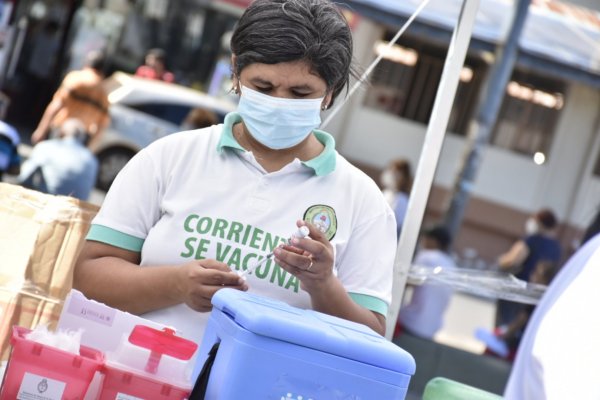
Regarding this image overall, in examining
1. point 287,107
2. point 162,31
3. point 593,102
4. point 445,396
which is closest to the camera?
point 287,107

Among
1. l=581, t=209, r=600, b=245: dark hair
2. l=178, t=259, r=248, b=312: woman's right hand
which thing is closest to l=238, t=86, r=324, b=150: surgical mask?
l=178, t=259, r=248, b=312: woman's right hand

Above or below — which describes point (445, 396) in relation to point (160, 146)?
below

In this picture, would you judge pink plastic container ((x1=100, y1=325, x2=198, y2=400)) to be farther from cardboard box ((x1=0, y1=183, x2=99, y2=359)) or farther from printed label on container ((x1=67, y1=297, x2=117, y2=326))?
cardboard box ((x1=0, y1=183, x2=99, y2=359))

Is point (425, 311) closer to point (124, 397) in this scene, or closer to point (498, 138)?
point (124, 397)

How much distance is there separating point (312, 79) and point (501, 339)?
5.92 meters

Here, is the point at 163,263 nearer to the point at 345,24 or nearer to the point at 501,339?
the point at 345,24

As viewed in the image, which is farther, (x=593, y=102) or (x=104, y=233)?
(x=593, y=102)

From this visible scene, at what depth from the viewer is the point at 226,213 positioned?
7.50 feet

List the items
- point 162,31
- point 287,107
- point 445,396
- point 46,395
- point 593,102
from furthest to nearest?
point 593,102 < point 162,31 < point 445,396 < point 287,107 < point 46,395

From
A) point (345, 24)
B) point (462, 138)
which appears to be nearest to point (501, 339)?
point (345, 24)

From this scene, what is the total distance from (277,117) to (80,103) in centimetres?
914

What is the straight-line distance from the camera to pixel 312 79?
228 centimetres

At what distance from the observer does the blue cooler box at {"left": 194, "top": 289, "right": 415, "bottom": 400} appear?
1839mm

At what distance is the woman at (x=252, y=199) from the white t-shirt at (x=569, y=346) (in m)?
0.57
